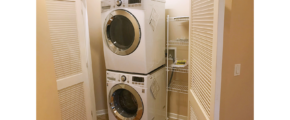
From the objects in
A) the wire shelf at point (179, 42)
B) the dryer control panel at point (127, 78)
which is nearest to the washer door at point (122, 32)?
the dryer control panel at point (127, 78)

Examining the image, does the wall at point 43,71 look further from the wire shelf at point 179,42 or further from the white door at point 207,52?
the wire shelf at point 179,42

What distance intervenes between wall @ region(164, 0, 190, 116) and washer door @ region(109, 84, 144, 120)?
2.19 ft

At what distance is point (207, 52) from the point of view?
1.06m

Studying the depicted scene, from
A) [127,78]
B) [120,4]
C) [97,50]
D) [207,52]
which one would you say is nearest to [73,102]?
[127,78]

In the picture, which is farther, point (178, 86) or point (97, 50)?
point (97, 50)

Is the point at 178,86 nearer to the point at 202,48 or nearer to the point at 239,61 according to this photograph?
the point at 239,61

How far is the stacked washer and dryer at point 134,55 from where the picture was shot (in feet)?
5.95

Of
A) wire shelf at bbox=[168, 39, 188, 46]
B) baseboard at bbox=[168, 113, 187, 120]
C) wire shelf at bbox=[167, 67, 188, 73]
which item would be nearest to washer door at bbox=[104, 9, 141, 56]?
wire shelf at bbox=[168, 39, 188, 46]

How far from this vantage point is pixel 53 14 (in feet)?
5.55

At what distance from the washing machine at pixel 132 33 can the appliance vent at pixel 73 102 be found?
1.50 feet

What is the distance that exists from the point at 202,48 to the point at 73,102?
60.6 inches

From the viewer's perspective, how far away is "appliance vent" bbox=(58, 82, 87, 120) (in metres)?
1.86
